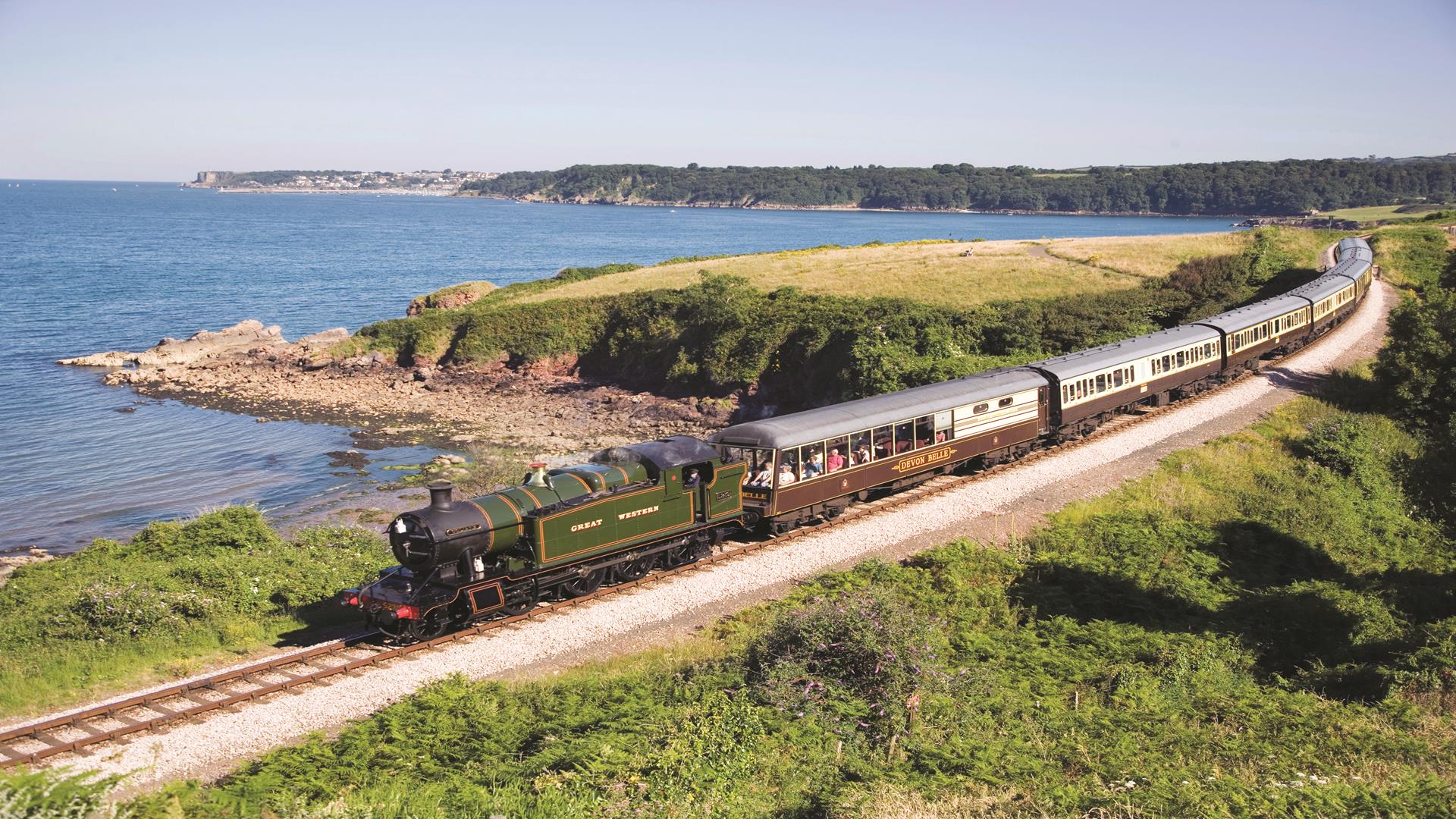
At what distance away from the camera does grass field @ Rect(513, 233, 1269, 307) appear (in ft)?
193

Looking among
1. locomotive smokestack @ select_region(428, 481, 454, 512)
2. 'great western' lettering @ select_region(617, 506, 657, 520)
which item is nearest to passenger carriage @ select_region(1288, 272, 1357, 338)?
'great western' lettering @ select_region(617, 506, 657, 520)

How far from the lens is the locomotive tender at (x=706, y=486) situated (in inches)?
696

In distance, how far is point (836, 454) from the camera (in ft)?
77.5

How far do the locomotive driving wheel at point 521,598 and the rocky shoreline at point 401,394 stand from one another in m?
23.4

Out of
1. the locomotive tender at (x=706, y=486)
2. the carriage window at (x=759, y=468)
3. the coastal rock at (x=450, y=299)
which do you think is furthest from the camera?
the coastal rock at (x=450, y=299)

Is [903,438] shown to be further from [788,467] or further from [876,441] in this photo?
[788,467]

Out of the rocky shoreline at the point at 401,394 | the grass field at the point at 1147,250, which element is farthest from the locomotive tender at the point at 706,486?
the grass field at the point at 1147,250

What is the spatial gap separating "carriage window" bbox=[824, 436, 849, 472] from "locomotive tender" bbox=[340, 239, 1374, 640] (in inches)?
1.5

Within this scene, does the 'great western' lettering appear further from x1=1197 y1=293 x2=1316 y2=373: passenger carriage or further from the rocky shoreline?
x1=1197 y1=293 x2=1316 y2=373: passenger carriage

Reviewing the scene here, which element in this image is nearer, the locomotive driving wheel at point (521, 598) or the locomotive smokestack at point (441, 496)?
the locomotive smokestack at point (441, 496)

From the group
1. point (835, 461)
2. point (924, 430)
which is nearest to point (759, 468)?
point (835, 461)

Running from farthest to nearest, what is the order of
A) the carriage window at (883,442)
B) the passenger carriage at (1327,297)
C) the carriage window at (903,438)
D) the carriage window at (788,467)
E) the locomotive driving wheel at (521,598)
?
the passenger carriage at (1327,297)
the carriage window at (903,438)
the carriage window at (883,442)
the carriage window at (788,467)
the locomotive driving wheel at (521,598)

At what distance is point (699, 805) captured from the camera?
1106 centimetres

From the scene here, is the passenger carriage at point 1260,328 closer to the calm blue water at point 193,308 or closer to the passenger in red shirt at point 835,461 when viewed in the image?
the passenger in red shirt at point 835,461
